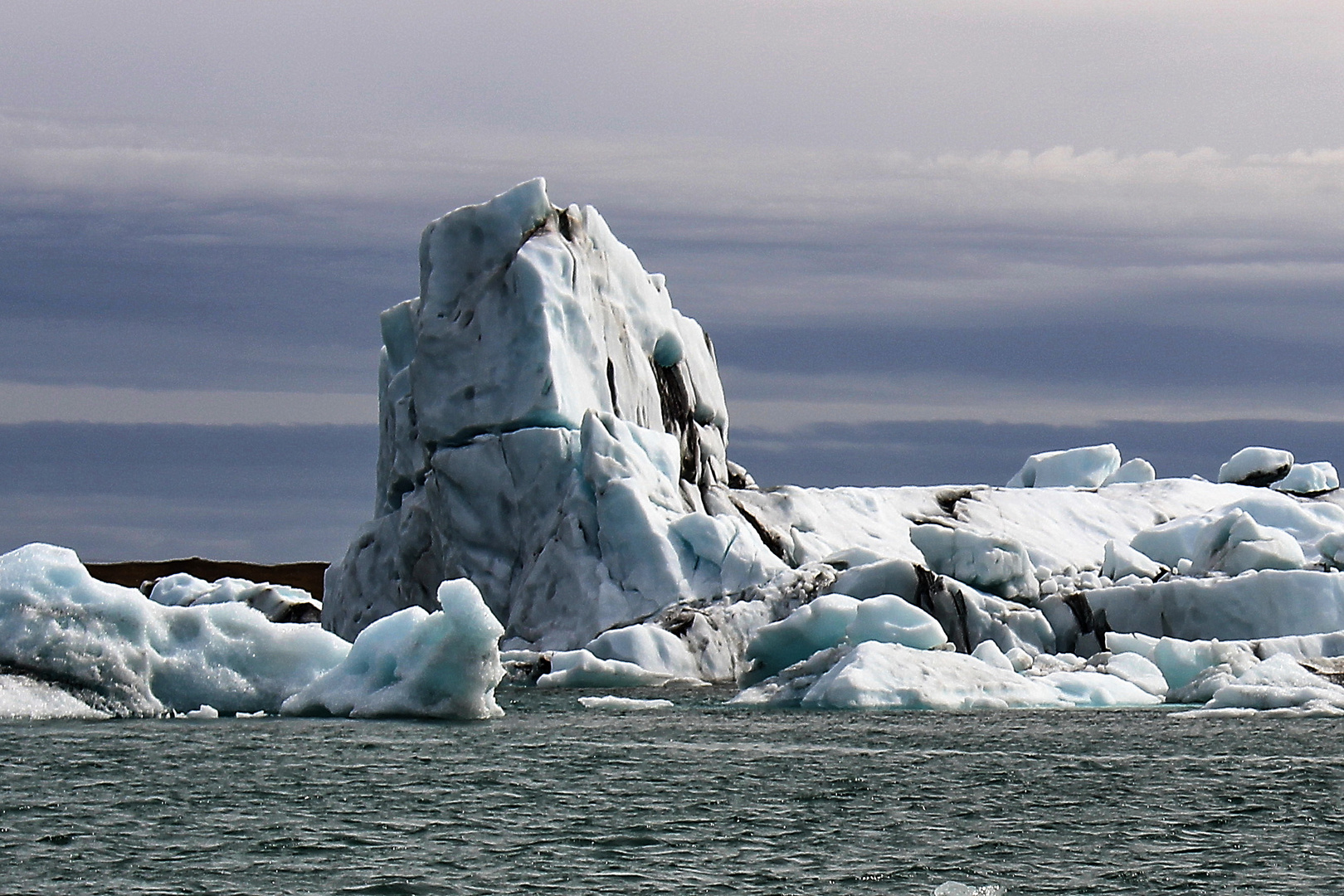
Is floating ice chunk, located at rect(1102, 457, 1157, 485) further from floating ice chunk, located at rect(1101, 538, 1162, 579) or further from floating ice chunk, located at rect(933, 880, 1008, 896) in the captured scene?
floating ice chunk, located at rect(933, 880, 1008, 896)

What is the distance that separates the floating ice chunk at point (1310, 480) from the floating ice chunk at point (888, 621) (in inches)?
1141

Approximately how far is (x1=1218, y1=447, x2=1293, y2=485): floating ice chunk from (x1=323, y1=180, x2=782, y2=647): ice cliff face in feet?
75.2

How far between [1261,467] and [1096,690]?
31882 mm

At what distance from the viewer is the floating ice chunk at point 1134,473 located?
A: 5088cm

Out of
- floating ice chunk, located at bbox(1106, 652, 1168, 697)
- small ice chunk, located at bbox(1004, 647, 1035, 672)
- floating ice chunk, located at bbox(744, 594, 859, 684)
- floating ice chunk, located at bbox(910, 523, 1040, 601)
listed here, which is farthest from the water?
floating ice chunk, located at bbox(910, 523, 1040, 601)

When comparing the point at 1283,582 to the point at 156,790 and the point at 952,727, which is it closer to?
the point at 952,727

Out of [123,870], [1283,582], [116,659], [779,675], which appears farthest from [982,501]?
[123,870]

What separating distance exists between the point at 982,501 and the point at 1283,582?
14.7 m

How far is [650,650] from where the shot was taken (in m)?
27.0

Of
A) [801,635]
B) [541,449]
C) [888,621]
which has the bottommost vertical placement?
[801,635]

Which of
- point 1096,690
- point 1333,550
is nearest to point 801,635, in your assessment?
point 1096,690

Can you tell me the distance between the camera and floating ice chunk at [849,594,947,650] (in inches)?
934

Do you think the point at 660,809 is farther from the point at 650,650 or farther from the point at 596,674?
the point at 650,650

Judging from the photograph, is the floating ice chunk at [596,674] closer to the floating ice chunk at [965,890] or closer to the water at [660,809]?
the water at [660,809]
